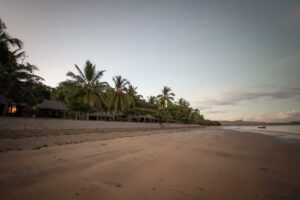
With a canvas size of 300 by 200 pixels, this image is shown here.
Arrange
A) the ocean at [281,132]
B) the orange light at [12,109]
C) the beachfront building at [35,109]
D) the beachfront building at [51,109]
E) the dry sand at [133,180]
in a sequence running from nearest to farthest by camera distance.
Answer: the dry sand at [133,180] → the beachfront building at [35,109] → the orange light at [12,109] → the ocean at [281,132] → the beachfront building at [51,109]

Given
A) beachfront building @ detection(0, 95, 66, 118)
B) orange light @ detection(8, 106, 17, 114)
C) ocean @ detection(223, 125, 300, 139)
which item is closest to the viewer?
beachfront building @ detection(0, 95, 66, 118)

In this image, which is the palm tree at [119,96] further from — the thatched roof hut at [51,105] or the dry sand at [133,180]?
the dry sand at [133,180]

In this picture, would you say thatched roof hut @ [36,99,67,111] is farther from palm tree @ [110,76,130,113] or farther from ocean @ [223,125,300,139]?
ocean @ [223,125,300,139]

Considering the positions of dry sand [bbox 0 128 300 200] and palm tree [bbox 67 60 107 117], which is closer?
dry sand [bbox 0 128 300 200]

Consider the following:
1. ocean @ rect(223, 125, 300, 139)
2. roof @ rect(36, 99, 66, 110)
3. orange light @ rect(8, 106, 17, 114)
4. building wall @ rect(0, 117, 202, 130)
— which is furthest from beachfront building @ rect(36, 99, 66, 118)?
ocean @ rect(223, 125, 300, 139)

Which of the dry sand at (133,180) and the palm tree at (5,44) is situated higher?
the palm tree at (5,44)

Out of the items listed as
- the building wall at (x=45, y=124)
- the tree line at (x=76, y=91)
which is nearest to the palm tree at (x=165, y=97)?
the tree line at (x=76, y=91)

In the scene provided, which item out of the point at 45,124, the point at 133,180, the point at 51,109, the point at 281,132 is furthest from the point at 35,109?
the point at 281,132

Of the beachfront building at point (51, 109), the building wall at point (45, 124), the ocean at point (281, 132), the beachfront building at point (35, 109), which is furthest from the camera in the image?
the beachfront building at point (51, 109)

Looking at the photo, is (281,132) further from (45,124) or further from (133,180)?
(133,180)

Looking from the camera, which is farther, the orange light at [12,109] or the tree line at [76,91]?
the orange light at [12,109]

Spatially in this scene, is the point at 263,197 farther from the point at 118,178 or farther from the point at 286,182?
the point at 118,178

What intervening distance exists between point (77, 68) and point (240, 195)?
1174 inches

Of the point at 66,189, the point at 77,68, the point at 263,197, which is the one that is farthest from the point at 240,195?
the point at 77,68
